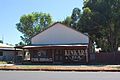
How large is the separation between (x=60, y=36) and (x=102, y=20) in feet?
26.9

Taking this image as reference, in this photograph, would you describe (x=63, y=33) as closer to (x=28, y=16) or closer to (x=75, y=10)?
(x=75, y=10)

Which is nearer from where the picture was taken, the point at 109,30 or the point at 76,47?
the point at 76,47

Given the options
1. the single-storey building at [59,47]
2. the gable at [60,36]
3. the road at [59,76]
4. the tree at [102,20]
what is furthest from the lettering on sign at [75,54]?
the road at [59,76]

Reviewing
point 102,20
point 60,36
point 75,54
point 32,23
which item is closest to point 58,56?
point 75,54

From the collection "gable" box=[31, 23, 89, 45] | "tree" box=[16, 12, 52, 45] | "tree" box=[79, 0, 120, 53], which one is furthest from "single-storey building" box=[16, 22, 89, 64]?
"tree" box=[16, 12, 52, 45]

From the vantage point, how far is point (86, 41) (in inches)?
2148

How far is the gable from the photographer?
180ft

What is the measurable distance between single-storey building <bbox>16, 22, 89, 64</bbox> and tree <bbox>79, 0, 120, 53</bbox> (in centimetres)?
550

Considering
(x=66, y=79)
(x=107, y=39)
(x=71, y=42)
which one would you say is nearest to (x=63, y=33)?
(x=71, y=42)

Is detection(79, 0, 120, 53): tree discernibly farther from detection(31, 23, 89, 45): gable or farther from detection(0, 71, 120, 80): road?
detection(0, 71, 120, 80): road

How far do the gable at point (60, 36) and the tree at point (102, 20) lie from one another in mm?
5269

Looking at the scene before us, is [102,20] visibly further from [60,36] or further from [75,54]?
[75,54]

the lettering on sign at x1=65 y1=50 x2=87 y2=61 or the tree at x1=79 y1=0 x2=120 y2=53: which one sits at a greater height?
the tree at x1=79 y1=0 x2=120 y2=53

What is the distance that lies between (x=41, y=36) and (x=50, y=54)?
6063 mm
